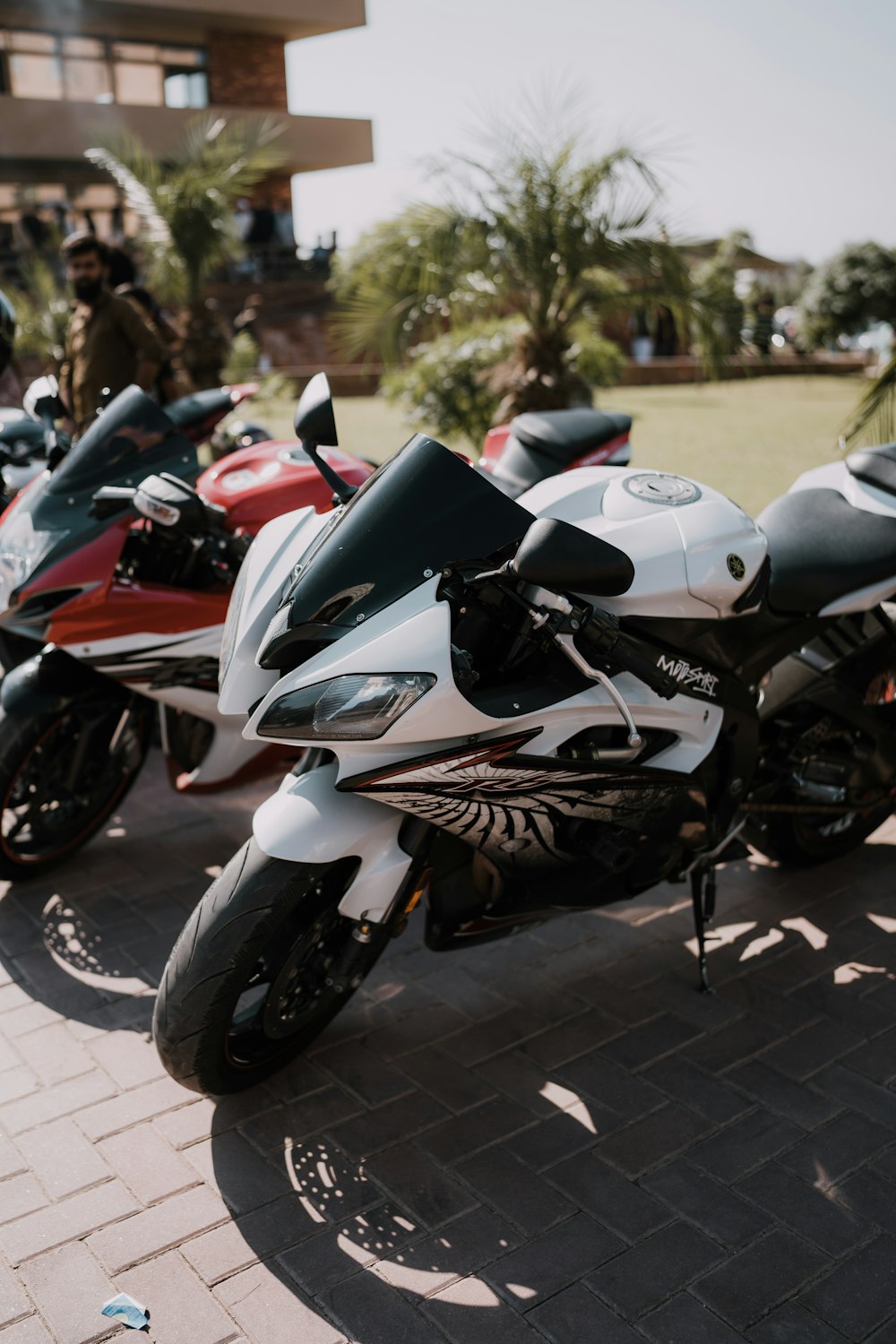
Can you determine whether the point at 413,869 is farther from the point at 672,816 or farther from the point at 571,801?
the point at 672,816

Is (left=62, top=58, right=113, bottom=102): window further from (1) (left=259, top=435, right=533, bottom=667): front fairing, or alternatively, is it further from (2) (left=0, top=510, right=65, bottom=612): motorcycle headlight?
(1) (left=259, top=435, right=533, bottom=667): front fairing

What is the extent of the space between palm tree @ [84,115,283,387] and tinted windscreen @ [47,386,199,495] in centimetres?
812

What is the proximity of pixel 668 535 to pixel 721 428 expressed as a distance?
14.4m

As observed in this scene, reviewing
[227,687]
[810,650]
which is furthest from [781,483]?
[227,687]

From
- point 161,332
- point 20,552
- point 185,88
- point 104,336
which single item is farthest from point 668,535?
point 185,88

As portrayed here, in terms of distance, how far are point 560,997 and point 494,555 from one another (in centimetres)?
147

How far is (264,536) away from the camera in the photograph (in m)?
2.80

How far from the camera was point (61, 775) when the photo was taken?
3.97 m

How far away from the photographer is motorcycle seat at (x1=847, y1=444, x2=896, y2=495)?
3.68 m

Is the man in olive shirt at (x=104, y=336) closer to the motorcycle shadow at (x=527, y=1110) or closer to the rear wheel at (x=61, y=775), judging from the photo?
the rear wheel at (x=61, y=775)

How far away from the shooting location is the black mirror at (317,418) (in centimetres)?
278

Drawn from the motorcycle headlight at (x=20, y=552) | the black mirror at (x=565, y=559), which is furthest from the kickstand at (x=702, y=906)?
the motorcycle headlight at (x=20, y=552)

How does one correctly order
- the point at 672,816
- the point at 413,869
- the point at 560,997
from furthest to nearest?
the point at 560,997 < the point at 672,816 < the point at 413,869

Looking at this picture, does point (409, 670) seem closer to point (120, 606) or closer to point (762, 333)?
point (120, 606)
